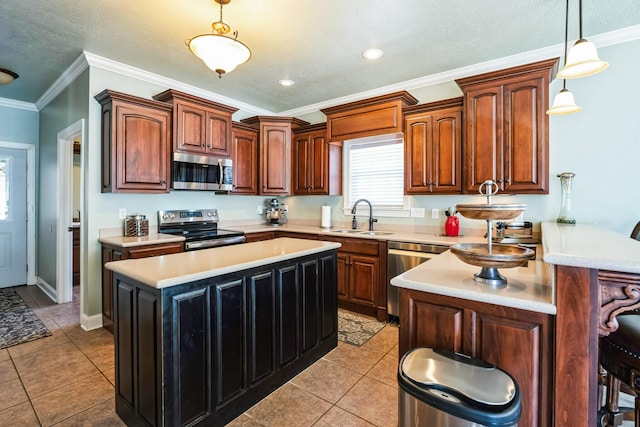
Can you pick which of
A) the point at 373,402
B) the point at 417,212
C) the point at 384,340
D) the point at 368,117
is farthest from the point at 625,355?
the point at 368,117

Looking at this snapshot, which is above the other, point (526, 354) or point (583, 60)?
point (583, 60)

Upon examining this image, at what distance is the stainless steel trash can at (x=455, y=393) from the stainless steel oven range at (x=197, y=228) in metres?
2.76

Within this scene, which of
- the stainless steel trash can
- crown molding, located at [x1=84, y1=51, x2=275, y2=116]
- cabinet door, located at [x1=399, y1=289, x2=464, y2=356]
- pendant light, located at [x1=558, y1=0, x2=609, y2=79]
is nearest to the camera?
the stainless steel trash can

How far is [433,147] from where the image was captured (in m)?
3.37

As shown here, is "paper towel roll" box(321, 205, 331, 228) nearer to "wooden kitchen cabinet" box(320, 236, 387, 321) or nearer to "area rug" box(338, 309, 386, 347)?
"wooden kitchen cabinet" box(320, 236, 387, 321)

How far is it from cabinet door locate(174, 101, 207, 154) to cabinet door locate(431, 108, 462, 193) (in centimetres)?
268

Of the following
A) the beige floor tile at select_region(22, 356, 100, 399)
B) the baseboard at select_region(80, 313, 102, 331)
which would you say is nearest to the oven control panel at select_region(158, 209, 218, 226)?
the baseboard at select_region(80, 313, 102, 331)

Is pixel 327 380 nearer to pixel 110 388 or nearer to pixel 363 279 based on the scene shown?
pixel 363 279

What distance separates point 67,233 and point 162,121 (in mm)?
2013

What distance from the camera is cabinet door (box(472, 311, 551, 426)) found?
49.0 inches

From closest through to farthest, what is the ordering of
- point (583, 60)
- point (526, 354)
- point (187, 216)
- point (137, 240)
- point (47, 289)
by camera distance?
point (526, 354) < point (583, 60) < point (137, 240) < point (187, 216) < point (47, 289)

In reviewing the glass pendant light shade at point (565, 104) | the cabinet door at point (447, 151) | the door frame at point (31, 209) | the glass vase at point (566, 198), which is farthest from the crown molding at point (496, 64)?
the door frame at point (31, 209)

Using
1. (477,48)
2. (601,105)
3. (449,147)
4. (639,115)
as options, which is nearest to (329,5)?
(477,48)

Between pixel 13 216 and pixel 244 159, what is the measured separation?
3.54 m
